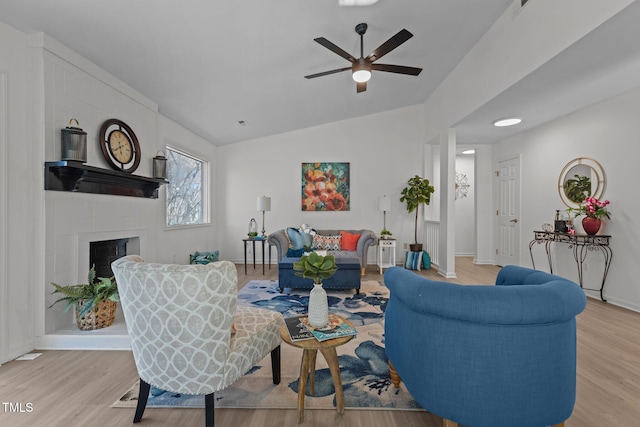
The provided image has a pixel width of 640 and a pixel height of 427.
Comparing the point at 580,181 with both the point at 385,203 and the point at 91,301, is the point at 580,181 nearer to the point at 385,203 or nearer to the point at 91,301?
the point at 385,203

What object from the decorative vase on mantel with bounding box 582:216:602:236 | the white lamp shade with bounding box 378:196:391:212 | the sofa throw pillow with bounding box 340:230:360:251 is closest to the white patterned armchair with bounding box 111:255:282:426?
the sofa throw pillow with bounding box 340:230:360:251

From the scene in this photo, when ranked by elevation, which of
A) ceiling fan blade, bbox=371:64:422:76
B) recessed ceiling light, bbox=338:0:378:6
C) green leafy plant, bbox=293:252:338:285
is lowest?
green leafy plant, bbox=293:252:338:285

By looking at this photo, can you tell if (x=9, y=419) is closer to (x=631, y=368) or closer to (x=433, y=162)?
(x=631, y=368)

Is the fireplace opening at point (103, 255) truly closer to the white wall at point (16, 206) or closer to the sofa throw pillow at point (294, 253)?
the white wall at point (16, 206)

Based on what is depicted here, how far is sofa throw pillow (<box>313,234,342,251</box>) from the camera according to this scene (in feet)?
17.0

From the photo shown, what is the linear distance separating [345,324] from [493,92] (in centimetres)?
341

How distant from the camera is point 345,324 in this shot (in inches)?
69.4

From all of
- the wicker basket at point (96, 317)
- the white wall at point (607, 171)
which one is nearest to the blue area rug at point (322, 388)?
the wicker basket at point (96, 317)

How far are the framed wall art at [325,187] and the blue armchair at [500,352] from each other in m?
4.97

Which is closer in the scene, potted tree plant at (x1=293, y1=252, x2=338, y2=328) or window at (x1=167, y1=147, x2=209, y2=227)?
potted tree plant at (x1=293, y1=252, x2=338, y2=328)

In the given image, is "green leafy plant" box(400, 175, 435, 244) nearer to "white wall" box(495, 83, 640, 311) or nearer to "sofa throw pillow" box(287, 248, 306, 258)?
"white wall" box(495, 83, 640, 311)

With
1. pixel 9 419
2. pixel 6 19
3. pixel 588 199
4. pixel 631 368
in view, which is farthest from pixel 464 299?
pixel 588 199

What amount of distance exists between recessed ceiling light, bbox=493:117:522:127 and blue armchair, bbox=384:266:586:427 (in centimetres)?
401

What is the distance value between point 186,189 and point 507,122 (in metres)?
5.46
